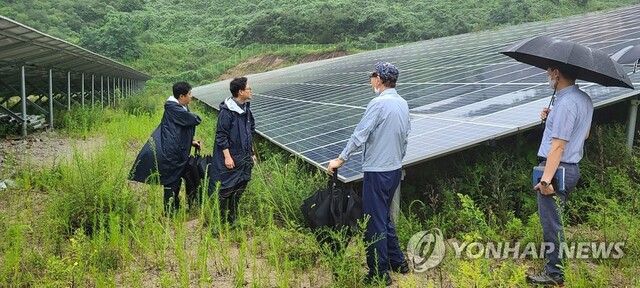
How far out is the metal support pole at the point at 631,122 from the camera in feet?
17.5

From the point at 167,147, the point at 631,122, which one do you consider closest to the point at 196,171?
the point at 167,147

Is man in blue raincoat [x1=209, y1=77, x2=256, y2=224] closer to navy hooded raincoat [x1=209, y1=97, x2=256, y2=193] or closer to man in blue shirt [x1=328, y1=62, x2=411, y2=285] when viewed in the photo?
navy hooded raincoat [x1=209, y1=97, x2=256, y2=193]

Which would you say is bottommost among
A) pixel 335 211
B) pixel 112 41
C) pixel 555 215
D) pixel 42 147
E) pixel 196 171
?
pixel 42 147

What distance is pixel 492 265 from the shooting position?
4.14 m

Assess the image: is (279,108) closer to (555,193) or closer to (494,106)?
(494,106)

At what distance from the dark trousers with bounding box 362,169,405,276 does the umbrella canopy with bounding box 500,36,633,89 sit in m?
1.47

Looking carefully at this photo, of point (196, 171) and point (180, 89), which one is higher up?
point (180, 89)

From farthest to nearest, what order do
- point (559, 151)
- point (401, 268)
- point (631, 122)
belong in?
point (631, 122), point (401, 268), point (559, 151)

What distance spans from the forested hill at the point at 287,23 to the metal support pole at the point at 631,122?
37.8 m

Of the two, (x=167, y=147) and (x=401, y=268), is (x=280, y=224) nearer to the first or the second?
(x=167, y=147)

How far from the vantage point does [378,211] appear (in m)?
3.77

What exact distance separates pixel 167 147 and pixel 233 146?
888 mm

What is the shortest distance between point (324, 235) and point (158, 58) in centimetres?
5343

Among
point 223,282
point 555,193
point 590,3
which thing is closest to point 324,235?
point 223,282
